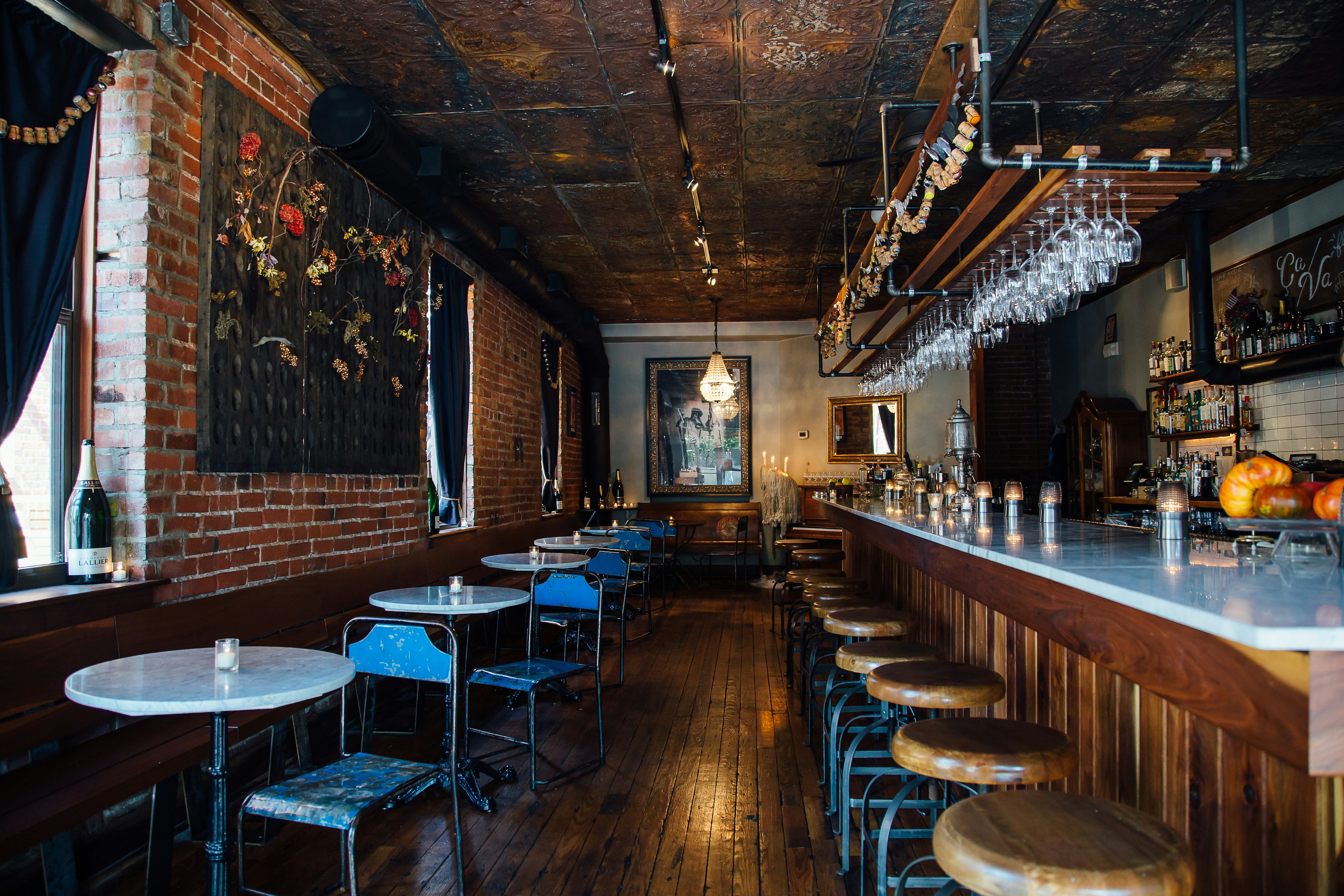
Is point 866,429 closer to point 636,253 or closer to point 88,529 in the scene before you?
point 636,253

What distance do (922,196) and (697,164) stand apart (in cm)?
155

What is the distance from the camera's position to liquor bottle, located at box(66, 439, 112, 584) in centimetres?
248

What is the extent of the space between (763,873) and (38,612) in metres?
2.33

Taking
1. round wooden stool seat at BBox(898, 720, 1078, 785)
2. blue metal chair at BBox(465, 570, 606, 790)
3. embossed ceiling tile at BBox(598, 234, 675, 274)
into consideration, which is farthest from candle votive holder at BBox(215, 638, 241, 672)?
embossed ceiling tile at BBox(598, 234, 675, 274)

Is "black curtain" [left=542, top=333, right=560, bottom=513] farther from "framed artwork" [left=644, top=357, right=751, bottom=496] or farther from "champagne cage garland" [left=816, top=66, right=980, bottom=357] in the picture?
"champagne cage garland" [left=816, top=66, right=980, bottom=357]

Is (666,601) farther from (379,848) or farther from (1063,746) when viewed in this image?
(1063,746)

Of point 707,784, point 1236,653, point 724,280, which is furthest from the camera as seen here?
point 724,280

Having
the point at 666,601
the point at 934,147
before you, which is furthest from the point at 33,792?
the point at 666,601

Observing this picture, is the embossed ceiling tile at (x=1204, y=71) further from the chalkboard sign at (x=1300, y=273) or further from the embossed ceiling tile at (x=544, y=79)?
the embossed ceiling tile at (x=544, y=79)

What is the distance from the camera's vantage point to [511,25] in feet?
11.0

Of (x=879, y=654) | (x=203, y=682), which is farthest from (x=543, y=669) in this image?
(x=203, y=682)

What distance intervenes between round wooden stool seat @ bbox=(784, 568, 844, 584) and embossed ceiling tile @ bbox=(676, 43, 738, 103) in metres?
2.70

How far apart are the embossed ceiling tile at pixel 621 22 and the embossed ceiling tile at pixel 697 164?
1174mm

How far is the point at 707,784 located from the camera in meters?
3.31
